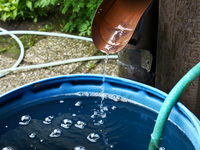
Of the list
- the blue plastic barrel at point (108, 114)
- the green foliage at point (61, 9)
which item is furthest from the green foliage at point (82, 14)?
the blue plastic barrel at point (108, 114)

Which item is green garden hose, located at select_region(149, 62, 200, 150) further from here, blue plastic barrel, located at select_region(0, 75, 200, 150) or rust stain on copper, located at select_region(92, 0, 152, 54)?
rust stain on copper, located at select_region(92, 0, 152, 54)

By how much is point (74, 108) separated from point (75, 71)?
2.53 feet

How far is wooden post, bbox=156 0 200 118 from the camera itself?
1751 millimetres

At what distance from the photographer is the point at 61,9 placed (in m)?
3.61

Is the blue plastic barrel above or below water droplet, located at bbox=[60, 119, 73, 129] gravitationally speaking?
above

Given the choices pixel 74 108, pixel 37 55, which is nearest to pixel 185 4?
pixel 74 108

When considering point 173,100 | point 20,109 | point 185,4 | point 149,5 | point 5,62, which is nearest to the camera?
point 173,100

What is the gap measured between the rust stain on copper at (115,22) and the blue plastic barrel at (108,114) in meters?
0.28

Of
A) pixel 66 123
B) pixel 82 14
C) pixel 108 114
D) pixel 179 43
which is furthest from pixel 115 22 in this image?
pixel 82 14

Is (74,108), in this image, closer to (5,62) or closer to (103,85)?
(103,85)

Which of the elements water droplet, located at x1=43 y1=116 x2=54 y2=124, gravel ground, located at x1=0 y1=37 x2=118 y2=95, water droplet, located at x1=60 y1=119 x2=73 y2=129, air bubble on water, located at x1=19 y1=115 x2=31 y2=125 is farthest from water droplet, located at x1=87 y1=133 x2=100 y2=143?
gravel ground, located at x1=0 y1=37 x2=118 y2=95

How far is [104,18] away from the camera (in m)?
1.91

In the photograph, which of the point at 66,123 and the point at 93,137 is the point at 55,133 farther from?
the point at 93,137

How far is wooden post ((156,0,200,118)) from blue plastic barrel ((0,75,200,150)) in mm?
204
